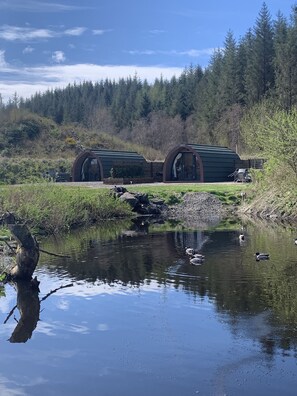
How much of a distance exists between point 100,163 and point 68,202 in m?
24.8

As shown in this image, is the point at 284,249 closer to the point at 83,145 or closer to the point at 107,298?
the point at 107,298

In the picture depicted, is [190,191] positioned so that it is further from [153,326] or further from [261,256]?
[153,326]

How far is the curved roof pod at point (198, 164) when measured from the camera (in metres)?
55.4

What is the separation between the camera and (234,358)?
10.9m

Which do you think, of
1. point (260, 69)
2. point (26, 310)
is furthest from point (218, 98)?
point (26, 310)

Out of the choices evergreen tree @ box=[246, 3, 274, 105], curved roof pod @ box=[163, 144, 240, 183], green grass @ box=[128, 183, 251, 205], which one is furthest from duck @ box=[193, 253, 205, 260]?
evergreen tree @ box=[246, 3, 274, 105]

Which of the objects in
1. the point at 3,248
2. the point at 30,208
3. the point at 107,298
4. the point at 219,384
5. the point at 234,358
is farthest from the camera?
the point at 30,208

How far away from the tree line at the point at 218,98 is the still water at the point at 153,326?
55.8m

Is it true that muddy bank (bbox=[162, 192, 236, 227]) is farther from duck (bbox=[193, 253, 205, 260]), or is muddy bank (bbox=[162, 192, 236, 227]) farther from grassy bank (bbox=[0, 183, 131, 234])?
duck (bbox=[193, 253, 205, 260])

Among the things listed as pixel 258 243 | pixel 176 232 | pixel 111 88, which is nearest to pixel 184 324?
pixel 258 243

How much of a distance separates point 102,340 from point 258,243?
554 inches

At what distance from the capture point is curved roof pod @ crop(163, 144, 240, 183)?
182ft

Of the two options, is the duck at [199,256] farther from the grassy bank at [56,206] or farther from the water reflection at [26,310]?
the grassy bank at [56,206]

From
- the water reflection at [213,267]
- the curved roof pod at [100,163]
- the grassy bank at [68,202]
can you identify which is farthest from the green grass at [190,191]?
the water reflection at [213,267]
